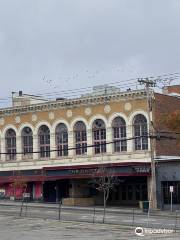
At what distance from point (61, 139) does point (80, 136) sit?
8.98 ft

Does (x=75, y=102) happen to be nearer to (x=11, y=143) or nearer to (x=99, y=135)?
(x=99, y=135)

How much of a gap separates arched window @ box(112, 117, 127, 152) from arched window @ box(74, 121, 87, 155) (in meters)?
3.74

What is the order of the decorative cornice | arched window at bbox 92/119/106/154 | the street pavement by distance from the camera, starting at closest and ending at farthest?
the street pavement
the decorative cornice
arched window at bbox 92/119/106/154

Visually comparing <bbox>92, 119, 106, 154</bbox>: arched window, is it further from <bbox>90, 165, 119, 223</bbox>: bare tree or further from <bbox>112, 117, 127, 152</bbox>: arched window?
<bbox>90, 165, 119, 223</bbox>: bare tree

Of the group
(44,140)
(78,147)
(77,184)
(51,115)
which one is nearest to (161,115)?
(78,147)

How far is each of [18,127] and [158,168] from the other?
19630 millimetres

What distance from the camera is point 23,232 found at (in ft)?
113

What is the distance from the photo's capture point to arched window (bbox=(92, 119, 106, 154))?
61844 mm

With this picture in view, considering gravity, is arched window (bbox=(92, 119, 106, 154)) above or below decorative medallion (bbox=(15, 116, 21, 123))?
Result: below

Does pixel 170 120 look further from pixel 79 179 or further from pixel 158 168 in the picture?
pixel 79 179

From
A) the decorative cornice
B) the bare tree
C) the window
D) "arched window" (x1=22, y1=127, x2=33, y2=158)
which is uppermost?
the decorative cornice
